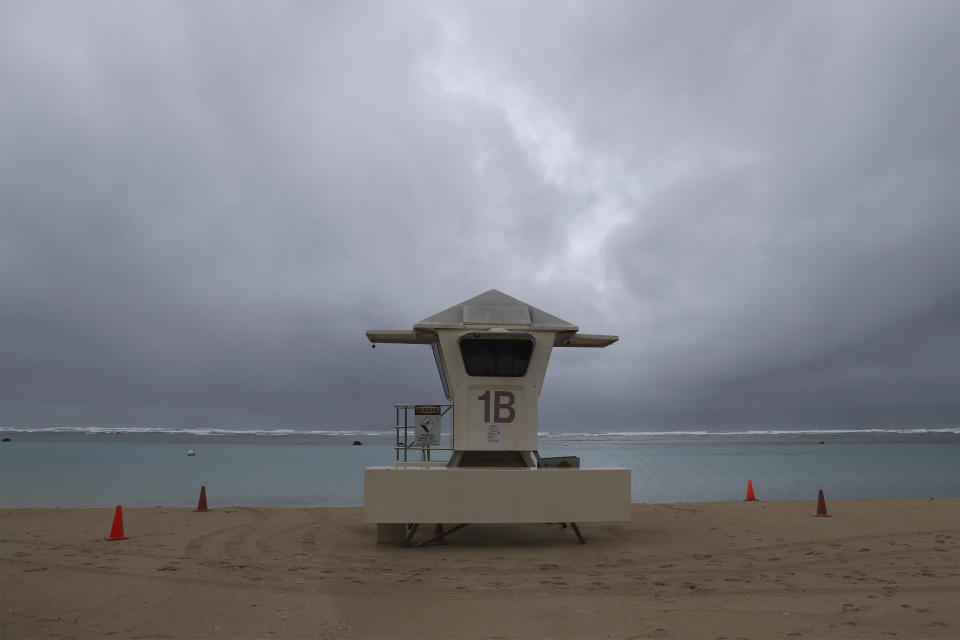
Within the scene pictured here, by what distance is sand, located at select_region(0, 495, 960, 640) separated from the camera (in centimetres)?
549

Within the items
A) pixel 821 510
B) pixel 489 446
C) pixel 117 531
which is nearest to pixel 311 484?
pixel 117 531

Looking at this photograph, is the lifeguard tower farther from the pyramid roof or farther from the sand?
the sand

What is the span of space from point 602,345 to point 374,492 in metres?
4.71

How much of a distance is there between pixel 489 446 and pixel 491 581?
284cm

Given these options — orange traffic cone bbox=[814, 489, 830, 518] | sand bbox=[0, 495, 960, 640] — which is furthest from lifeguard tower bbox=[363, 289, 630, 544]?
orange traffic cone bbox=[814, 489, 830, 518]

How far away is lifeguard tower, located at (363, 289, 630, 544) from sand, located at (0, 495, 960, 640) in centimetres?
58

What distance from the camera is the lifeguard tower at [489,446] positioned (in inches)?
350

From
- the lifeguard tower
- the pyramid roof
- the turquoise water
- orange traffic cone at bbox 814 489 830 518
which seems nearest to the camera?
the lifeguard tower

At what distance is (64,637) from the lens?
5.18 metres

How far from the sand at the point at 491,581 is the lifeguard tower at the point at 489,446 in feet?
1.91

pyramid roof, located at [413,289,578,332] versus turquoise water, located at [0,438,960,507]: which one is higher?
pyramid roof, located at [413,289,578,332]

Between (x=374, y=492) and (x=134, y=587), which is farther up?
(x=374, y=492)

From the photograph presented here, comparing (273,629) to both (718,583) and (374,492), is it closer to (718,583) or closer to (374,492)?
(374,492)


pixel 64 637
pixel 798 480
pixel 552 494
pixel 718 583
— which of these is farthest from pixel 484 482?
pixel 798 480
